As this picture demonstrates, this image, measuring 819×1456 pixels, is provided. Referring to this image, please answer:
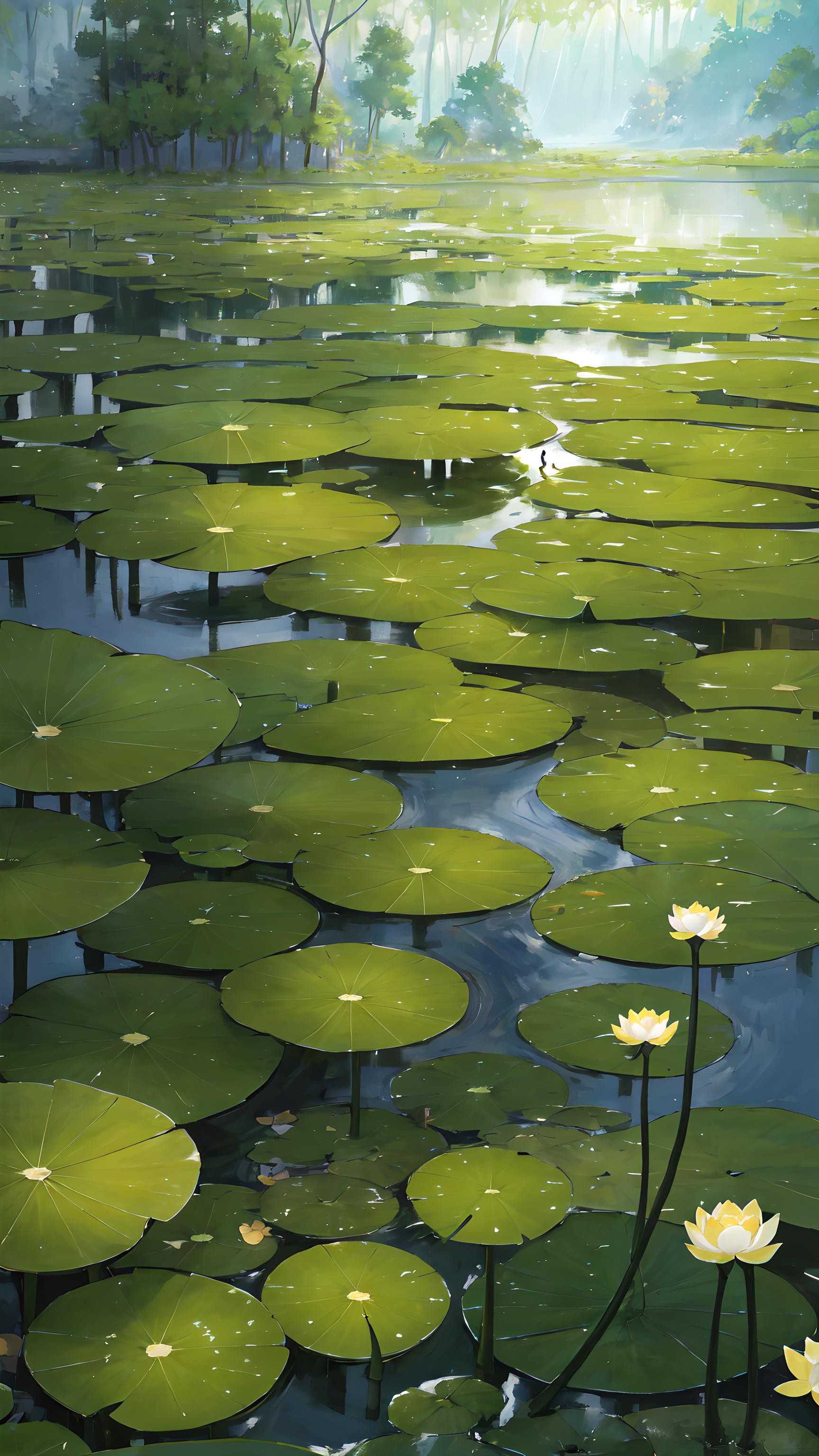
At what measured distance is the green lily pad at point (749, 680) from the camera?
1991 millimetres

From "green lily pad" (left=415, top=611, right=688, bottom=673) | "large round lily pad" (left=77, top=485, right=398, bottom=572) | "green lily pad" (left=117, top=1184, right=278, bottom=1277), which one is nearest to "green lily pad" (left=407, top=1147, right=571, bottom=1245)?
"green lily pad" (left=117, top=1184, right=278, bottom=1277)

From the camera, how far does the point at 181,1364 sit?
829mm

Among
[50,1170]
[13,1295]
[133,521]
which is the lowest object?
[13,1295]

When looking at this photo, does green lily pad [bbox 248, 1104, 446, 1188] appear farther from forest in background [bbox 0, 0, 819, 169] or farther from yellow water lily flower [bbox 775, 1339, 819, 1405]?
forest in background [bbox 0, 0, 819, 169]

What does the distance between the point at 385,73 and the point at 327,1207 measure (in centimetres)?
3130

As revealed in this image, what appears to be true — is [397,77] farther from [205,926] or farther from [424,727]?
[205,926]

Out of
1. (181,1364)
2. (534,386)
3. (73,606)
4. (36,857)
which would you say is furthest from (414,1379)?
(534,386)

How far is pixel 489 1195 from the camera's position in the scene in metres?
0.98

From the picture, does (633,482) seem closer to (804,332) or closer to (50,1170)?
(50,1170)

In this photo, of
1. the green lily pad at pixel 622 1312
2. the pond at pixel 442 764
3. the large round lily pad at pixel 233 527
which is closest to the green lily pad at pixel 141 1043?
the pond at pixel 442 764

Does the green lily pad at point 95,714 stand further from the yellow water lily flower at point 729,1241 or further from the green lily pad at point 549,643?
the yellow water lily flower at point 729,1241

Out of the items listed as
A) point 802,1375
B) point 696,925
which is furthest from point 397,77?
point 802,1375

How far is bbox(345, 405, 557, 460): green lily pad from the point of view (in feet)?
10.8

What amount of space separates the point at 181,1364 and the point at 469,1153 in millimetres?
308
